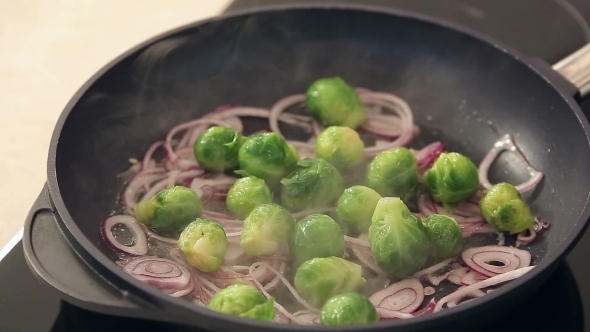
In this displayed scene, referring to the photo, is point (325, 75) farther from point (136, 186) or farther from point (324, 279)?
point (324, 279)

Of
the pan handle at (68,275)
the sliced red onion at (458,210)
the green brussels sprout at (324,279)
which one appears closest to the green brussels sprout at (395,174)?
the sliced red onion at (458,210)

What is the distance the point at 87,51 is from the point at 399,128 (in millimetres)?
1538

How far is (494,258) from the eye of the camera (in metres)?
1.98

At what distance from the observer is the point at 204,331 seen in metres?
1.51

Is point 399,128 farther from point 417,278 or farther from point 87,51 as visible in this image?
point 87,51

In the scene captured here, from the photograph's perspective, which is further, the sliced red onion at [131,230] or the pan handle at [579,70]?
the pan handle at [579,70]

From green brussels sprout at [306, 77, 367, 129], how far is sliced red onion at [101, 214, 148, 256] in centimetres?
83

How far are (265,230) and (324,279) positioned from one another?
0.83ft

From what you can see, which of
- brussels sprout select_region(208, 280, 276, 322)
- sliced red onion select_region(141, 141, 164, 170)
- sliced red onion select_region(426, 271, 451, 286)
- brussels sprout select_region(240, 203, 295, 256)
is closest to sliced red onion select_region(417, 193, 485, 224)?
sliced red onion select_region(426, 271, 451, 286)

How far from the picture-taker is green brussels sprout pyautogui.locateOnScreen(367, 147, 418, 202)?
214 centimetres

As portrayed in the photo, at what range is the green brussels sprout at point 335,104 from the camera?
7.97ft

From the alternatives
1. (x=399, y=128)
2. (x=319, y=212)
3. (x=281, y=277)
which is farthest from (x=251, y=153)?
(x=399, y=128)

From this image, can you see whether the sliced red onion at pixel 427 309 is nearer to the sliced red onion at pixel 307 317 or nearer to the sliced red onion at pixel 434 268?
the sliced red onion at pixel 434 268

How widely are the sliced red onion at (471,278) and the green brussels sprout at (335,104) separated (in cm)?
80
